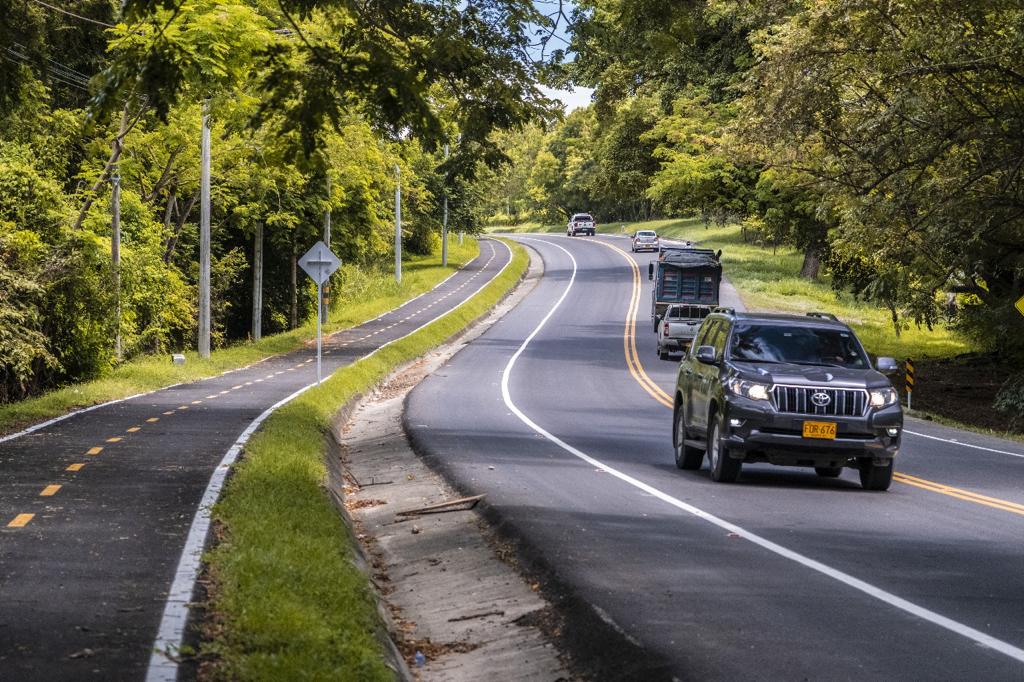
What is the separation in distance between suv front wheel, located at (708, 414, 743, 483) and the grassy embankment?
34548mm

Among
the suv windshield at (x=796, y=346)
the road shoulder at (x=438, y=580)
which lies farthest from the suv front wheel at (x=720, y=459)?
the road shoulder at (x=438, y=580)

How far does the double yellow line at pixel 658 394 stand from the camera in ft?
48.8

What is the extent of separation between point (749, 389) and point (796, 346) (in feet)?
4.38

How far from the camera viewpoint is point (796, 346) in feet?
53.4

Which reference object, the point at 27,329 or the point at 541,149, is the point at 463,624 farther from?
the point at 541,149

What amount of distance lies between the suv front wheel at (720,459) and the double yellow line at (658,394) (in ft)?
7.74

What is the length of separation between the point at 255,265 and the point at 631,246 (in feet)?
181

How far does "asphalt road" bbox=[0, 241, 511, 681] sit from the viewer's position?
753cm

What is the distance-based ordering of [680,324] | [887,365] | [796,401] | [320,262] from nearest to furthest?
[796,401]
[887,365]
[320,262]
[680,324]

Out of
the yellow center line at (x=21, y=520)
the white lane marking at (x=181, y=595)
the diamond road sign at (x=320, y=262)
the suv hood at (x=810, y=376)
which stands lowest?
the yellow center line at (x=21, y=520)

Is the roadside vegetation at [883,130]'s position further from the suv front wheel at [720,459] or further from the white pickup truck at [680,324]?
the white pickup truck at [680,324]

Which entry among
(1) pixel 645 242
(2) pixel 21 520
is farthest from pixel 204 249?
(1) pixel 645 242

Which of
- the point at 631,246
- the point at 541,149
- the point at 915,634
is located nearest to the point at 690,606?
the point at 915,634

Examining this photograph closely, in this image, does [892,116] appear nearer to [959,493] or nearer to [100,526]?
[959,493]
